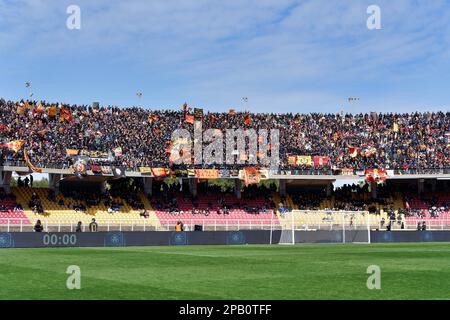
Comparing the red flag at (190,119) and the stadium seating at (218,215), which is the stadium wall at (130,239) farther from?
the red flag at (190,119)

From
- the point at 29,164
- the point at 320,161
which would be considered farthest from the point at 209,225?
the point at 320,161

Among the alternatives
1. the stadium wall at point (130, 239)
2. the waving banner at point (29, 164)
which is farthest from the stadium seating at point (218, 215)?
the waving banner at point (29, 164)

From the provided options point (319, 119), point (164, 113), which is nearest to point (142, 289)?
point (164, 113)

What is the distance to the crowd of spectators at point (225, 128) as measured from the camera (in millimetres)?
62688

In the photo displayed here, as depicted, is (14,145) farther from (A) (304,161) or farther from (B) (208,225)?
(A) (304,161)

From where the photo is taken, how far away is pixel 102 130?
67.2 metres

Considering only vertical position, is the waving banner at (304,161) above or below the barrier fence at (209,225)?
above

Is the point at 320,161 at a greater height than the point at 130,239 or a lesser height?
greater

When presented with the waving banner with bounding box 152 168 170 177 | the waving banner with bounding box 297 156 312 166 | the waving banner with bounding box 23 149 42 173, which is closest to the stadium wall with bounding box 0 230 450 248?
the waving banner with bounding box 23 149 42 173

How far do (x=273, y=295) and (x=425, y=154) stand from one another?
6177 centimetres

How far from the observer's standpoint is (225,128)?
7238 centimetres

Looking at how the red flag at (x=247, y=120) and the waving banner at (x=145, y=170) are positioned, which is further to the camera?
the red flag at (x=247, y=120)

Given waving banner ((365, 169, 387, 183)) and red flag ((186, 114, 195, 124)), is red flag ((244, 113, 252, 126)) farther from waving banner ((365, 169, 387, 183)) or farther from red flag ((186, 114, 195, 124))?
waving banner ((365, 169, 387, 183))

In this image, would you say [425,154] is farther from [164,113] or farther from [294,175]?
[164,113]
